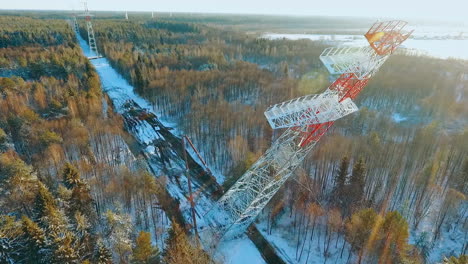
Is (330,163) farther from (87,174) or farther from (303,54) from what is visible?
(303,54)

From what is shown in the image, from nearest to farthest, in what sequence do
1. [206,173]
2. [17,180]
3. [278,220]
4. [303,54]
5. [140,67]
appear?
[17,180], [278,220], [206,173], [140,67], [303,54]

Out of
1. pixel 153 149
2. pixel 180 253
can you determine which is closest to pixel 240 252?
pixel 180 253

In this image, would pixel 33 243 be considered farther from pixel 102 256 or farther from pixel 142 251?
pixel 142 251

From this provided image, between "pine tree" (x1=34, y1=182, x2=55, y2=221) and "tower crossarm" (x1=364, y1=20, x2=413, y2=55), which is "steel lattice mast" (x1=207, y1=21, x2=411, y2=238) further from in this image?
"pine tree" (x1=34, y1=182, x2=55, y2=221)

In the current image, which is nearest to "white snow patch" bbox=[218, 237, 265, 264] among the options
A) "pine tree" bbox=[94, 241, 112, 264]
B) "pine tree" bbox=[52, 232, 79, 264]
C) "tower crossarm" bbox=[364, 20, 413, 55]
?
"pine tree" bbox=[94, 241, 112, 264]

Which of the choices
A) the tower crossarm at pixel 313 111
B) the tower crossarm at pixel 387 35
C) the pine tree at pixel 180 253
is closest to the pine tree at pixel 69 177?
the pine tree at pixel 180 253

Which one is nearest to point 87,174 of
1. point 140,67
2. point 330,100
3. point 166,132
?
point 166,132
